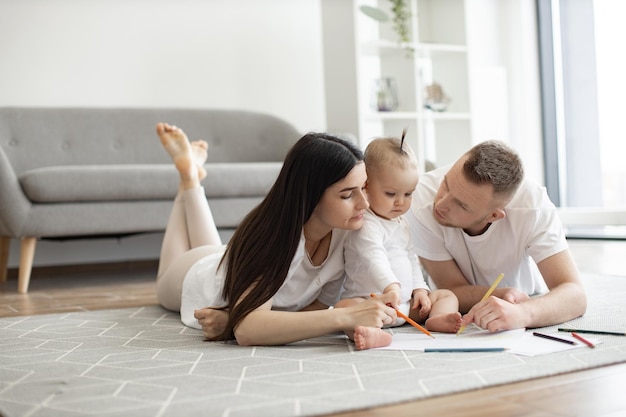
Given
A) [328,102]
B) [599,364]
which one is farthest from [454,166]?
[328,102]

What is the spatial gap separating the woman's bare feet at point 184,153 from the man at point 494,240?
83 cm

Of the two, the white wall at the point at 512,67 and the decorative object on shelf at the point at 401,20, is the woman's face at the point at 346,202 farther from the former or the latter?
the white wall at the point at 512,67

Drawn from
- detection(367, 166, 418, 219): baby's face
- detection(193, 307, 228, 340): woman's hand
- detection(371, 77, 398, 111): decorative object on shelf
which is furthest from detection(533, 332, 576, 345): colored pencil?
detection(371, 77, 398, 111): decorative object on shelf

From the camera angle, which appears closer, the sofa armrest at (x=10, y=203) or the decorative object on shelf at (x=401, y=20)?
the sofa armrest at (x=10, y=203)

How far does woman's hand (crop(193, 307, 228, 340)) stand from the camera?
5.66 ft

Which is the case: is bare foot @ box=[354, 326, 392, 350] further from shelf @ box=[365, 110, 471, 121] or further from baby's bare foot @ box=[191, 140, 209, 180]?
shelf @ box=[365, 110, 471, 121]

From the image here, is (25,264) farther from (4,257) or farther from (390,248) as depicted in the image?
(390,248)

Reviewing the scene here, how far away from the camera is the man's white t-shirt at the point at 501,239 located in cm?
182

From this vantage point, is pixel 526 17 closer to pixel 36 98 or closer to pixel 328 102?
pixel 328 102

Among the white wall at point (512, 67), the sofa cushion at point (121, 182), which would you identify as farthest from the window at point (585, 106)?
the sofa cushion at point (121, 182)

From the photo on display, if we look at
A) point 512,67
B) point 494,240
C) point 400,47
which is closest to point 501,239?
point 494,240

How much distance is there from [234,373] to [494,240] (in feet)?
2.75

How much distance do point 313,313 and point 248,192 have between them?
1950mm

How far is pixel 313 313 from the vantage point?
1.58 m
